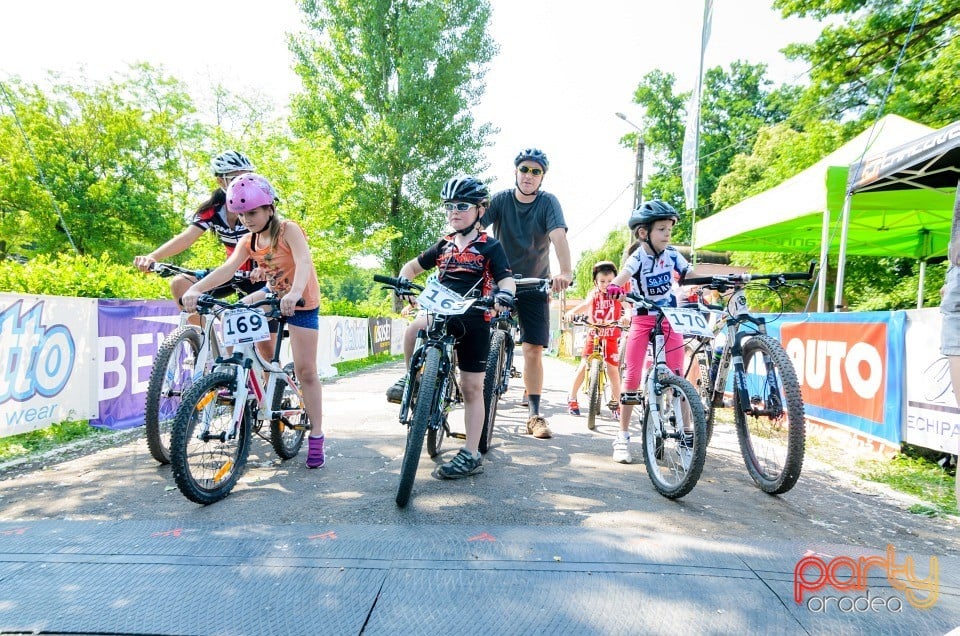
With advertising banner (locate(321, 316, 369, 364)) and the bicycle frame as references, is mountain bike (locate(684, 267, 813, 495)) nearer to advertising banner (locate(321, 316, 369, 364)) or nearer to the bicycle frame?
the bicycle frame

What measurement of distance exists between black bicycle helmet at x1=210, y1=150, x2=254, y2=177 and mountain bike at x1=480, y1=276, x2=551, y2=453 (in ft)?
7.41

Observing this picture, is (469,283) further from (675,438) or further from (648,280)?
(675,438)

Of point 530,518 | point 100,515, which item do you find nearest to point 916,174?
point 530,518

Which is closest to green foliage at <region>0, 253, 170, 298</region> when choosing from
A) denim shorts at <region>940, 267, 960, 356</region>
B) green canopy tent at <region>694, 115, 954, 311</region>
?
denim shorts at <region>940, 267, 960, 356</region>

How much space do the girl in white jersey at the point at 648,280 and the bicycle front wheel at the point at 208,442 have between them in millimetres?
2568

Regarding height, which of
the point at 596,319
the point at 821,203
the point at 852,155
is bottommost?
the point at 596,319

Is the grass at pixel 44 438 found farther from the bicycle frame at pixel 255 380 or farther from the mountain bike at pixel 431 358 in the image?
the mountain bike at pixel 431 358

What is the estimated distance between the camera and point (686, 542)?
8.35ft

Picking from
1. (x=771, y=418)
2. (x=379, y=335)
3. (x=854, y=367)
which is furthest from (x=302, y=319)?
(x=379, y=335)

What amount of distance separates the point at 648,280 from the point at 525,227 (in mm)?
1246

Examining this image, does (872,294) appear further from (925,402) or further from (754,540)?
(754,540)

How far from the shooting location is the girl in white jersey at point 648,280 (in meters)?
3.99

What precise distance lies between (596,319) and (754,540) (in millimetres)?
4260

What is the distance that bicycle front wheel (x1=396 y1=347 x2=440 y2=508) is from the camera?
9.41 ft
